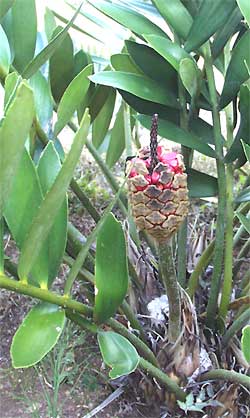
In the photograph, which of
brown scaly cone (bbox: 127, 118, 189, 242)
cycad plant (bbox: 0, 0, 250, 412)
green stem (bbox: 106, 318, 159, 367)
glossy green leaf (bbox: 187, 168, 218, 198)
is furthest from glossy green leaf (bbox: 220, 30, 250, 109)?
green stem (bbox: 106, 318, 159, 367)

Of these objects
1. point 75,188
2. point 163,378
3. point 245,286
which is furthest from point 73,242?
point 245,286

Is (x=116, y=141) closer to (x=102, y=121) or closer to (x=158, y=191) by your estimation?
(x=102, y=121)

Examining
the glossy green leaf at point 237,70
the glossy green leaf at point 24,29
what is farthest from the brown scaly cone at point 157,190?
the glossy green leaf at point 24,29

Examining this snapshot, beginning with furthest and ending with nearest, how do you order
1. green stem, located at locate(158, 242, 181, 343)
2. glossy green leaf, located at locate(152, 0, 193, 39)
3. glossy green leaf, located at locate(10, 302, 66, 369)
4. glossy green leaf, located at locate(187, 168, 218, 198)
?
glossy green leaf, located at locate(187, 168, 218, 198) < glossy green leaf, located at locate(152, 0, 193, 39) < green stem, located at locate(158, 242, 181, 343) < glossy green leaf, located at locate(10, 302, 66, 369)

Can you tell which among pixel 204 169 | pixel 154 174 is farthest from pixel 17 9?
pixel 204 169

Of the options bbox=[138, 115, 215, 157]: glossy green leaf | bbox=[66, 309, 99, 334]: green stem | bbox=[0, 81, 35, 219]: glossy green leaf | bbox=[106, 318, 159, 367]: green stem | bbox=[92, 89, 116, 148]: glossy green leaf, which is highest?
bbox=[92, 89, 116, 148]: glossy green leaf

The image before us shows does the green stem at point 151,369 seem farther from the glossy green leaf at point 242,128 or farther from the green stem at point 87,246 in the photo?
the glossy green leaf at point 242,128

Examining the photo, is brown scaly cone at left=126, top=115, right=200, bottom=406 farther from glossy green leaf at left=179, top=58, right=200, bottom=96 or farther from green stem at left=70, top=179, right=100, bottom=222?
green stem at left=70, top=179, right=100, bottom=222
